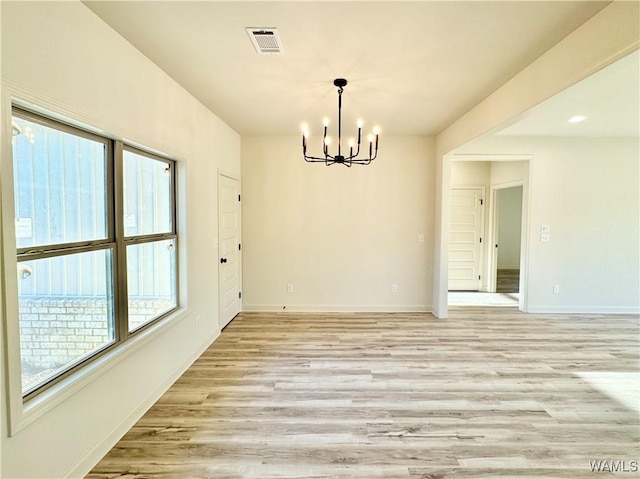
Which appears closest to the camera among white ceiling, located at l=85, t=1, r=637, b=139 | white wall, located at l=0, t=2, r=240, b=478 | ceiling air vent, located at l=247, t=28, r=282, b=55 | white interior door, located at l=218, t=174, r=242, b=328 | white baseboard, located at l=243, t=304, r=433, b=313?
white wall, located at l=0, t=2, r=240, b=478

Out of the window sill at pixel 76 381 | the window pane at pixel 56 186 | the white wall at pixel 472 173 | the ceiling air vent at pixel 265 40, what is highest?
the ceiling air vent at pixel 265 40

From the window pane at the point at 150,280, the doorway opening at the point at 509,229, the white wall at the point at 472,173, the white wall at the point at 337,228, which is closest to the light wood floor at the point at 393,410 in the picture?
the window pane at the point at 150,280

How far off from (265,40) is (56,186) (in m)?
1.62

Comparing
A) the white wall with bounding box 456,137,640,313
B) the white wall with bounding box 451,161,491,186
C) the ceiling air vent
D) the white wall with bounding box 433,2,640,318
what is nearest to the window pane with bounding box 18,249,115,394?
the ceiling air vent

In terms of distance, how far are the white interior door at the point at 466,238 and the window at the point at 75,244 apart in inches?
229

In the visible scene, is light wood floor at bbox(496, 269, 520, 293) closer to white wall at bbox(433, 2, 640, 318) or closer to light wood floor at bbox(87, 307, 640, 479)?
light wood floor at bbox(87, 307, 640, 479)

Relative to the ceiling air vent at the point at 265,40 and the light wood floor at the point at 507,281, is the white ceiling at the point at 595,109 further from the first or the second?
the light wood floor at the point at 507,281

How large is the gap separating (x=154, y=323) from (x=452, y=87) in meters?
3.54

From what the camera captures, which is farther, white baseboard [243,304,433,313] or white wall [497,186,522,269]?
white wall [497,186,522,269]

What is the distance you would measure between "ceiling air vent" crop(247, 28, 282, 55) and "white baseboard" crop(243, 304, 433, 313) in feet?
12.3

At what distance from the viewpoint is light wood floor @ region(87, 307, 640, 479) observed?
192 cm

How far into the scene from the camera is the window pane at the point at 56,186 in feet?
5.11

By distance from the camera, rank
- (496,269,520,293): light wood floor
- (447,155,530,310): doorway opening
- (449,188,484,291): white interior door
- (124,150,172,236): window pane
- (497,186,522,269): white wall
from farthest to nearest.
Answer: (497,186,522,269): white wall
(496,269,520,293): light wood floor
(449,188,484,291): white interior door
(447,155,530,310): doorway opening
(124,150,172,236): window pane

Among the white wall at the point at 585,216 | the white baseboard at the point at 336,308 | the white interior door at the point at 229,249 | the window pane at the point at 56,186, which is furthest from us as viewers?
the white baseboard at the point at 336,308
